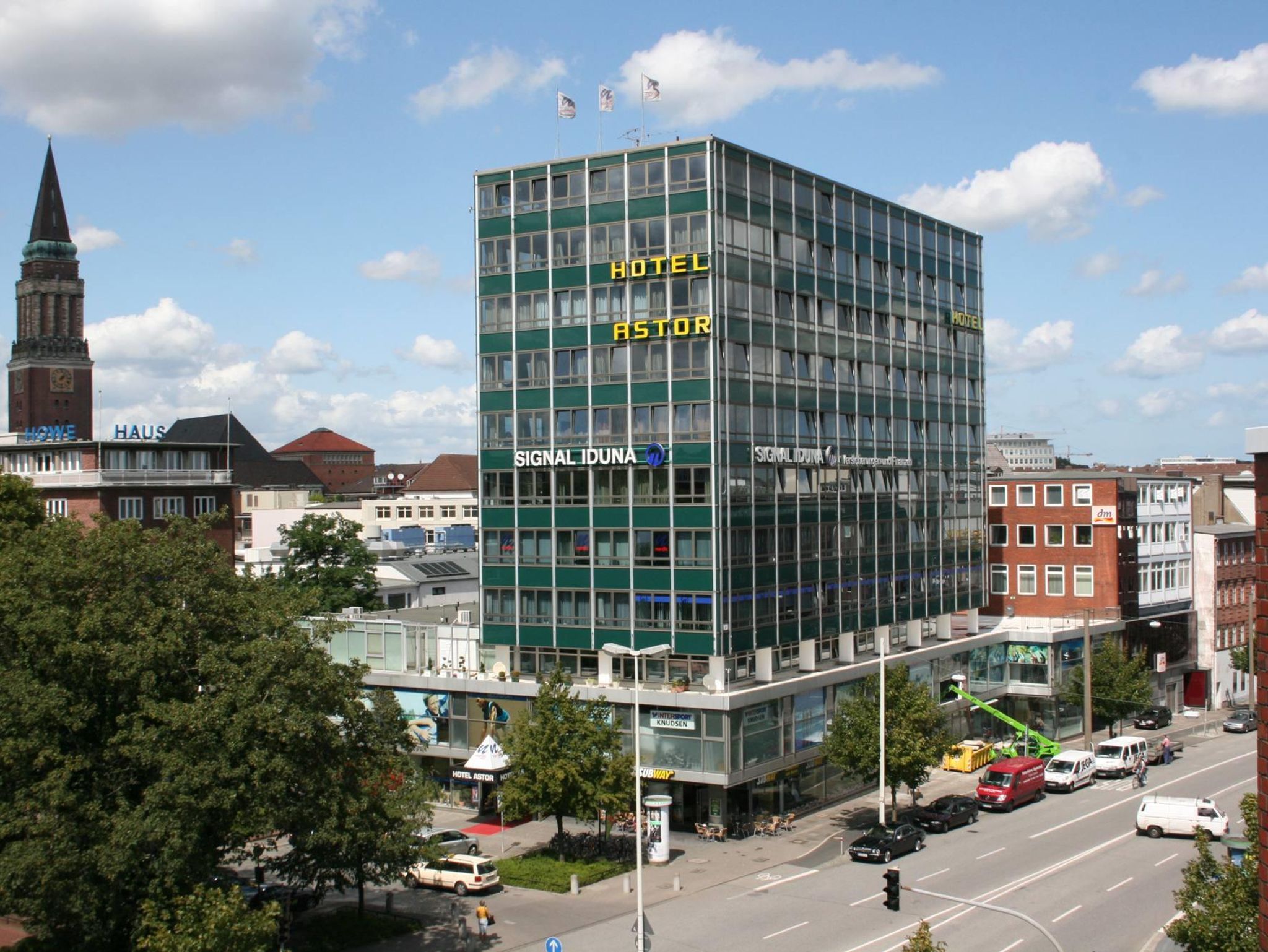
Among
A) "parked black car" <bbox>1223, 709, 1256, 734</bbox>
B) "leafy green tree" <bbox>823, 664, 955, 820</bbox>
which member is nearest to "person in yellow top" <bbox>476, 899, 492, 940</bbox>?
"leafy green tree" <bbox>823, 664, 955, 820</bbox>

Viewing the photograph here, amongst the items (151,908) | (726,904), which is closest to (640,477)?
(726,904)

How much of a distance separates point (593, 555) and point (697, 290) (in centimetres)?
1305

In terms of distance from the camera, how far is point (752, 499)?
188 feet

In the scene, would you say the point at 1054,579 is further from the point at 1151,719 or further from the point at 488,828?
the point at 488,828

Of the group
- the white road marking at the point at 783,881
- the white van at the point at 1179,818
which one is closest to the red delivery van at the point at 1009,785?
the white van at the point at 1179,818

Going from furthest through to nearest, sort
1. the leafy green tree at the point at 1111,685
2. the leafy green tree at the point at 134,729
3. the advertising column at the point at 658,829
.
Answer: the leafy green tree at the point at 1111,685
the advertising column at the point at 658,829
the leafy green tree at the point at 134,729

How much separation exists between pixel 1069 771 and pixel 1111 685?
13160mm

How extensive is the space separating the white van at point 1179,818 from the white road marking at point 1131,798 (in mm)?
3480

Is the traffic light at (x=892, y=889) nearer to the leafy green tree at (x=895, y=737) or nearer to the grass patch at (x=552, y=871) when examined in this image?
the grass patch at (x=552, y=871)

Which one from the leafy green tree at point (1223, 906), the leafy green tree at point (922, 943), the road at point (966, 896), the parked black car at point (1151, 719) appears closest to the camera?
the leafy green tree at point (1223, 906)

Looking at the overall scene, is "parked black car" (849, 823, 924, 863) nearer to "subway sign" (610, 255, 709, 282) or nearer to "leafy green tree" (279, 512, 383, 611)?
"subway sign" (610, 255, 709, 282)

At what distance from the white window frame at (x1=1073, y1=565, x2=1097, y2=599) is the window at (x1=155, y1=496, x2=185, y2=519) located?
65.8 metres

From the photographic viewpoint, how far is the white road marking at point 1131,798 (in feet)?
186

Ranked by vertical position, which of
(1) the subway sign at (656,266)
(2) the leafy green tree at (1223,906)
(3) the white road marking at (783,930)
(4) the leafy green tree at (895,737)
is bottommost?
(3) the white road marking at (783,930)
